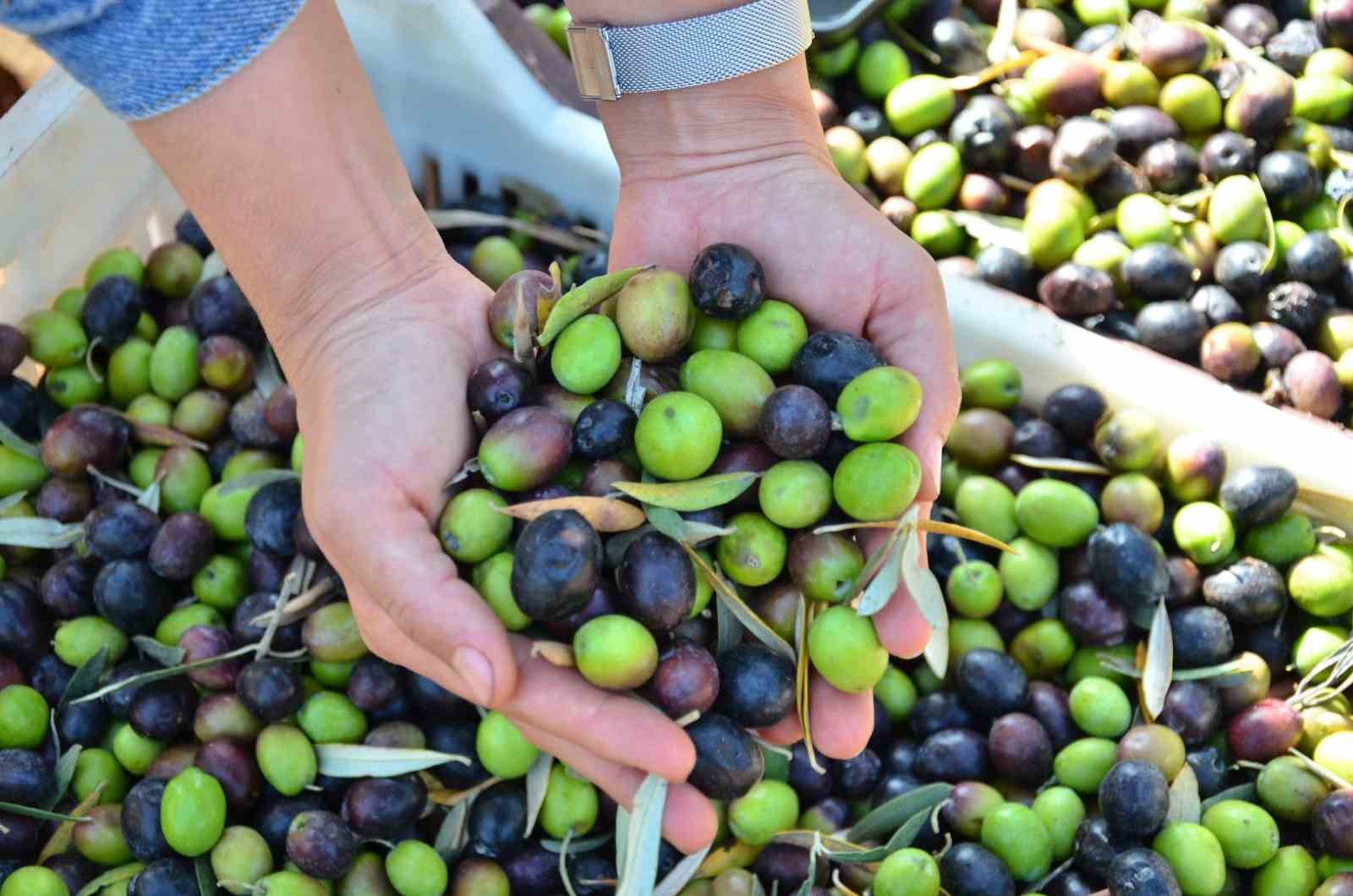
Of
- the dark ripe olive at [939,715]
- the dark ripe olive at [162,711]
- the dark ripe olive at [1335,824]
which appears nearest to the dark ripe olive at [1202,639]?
the dark ripe olive at [1335,824]

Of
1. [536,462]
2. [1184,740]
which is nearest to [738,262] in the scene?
[536,462]

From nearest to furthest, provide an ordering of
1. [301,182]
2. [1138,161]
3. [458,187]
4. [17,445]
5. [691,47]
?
[301,182] < [691,47] < [17,445] < [1138,161] < [458,187]

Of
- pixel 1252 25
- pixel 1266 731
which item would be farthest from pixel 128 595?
pixel 1252 25

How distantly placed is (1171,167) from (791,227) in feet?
5.09

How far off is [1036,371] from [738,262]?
124 centimetres

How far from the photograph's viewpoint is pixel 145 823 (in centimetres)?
222

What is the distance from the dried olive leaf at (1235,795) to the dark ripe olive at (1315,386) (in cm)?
93

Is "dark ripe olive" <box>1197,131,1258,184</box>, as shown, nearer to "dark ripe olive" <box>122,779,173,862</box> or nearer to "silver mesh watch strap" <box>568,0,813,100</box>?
"silver mesh watch strap" <box>568,0,813,100</box>

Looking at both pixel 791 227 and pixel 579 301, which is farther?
pixel 791 227

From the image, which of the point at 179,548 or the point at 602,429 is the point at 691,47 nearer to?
the point at 602,429

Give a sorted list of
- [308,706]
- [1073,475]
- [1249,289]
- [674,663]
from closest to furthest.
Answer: [674,663] < [308,706] < [1073,475] < [1249,289]

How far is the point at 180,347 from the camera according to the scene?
2.93 metres

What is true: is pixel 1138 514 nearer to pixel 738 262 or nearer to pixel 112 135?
pixel 738 262

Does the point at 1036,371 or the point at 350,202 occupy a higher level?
the point at 350,202
